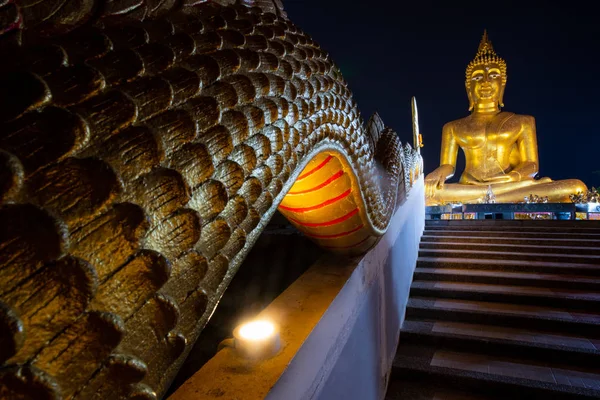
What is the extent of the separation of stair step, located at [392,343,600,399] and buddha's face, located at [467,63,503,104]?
7955mm

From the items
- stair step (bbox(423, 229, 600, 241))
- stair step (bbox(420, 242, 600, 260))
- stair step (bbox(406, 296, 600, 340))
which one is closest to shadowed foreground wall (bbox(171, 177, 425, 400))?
stair step (bbox(406, 296, 600, 340))

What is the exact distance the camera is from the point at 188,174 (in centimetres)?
64

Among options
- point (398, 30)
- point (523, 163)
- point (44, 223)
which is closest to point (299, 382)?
point (44, 223)

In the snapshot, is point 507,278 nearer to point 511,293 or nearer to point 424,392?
point 511,293

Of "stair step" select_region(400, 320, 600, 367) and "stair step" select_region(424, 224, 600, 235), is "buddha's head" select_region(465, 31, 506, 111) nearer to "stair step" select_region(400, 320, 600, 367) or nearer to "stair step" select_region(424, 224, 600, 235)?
"stair step" select_region(424, 224, 600, 235)

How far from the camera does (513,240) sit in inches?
171

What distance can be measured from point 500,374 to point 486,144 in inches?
308

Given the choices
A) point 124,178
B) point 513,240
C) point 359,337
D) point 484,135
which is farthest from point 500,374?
point 484,135

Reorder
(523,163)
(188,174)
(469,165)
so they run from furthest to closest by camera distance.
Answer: (469,165) → (523,163) → (188,174)

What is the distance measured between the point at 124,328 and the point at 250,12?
979mm

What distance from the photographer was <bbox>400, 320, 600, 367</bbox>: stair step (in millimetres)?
2389

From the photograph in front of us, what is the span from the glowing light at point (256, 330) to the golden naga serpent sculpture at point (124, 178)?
493 millimetres

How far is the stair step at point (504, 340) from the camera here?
7.84ft

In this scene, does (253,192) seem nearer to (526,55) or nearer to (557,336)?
(557,336)
